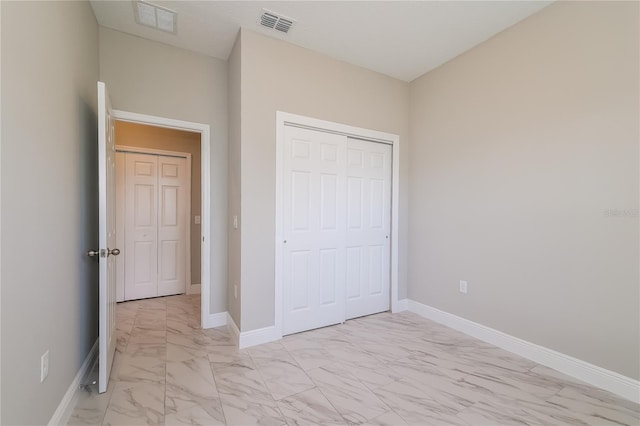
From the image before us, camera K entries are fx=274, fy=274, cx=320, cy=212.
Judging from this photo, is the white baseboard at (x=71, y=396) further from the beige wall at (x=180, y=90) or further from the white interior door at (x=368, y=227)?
the white interior door at (x=368, y=227)

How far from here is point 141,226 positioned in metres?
3.83

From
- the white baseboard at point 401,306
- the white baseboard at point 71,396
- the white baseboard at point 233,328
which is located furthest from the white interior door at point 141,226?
the white baseboard at point 401,306

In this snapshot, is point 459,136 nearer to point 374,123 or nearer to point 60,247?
point 374,123

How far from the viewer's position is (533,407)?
1.73 m

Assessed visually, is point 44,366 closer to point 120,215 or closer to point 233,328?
point 233,328

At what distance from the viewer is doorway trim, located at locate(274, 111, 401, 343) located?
8.64 ft

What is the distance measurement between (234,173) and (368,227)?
1.63m

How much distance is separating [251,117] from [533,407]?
9.77 ft

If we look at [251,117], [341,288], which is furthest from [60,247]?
[341,288]

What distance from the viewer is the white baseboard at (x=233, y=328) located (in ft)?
8.33

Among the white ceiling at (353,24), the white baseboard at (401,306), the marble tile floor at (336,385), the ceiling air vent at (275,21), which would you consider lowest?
the marble tile floor at (336,385)

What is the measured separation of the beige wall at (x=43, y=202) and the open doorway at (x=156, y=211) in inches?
70.6

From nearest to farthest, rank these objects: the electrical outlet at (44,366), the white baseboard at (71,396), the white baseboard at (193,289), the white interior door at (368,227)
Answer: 1. the electrical outlet at (44,366)
2. the white baseboard at (71,396)
3. the white interior door at (368,227)
4. the white baseboard at (193,289)

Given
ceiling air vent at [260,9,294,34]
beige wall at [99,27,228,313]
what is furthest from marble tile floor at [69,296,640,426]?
ceiling air vent at [260,9,294,34]
